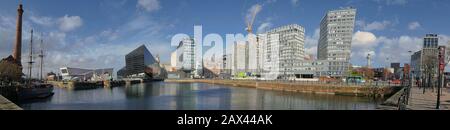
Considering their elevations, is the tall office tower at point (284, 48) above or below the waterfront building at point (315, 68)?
above

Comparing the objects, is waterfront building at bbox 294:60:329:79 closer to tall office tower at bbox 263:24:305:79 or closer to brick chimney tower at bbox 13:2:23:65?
tall office tower at bbox 263:24:305:79

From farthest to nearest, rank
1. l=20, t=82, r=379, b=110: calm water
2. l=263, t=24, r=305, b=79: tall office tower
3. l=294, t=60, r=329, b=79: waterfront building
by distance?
l=263, t=24, r=305, b=79: tall office tower
l=294, t=60, r=329, b=79: waterfront building
l=20, t=82, r=379, b=110: calm water

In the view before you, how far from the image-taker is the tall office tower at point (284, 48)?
157 m

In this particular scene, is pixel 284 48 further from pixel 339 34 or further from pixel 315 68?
pixel 315 68

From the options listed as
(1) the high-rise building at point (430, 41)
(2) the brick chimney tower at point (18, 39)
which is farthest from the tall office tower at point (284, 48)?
(2) the brick chimney tower at point (18, 39)

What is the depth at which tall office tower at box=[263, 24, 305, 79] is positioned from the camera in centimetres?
15711

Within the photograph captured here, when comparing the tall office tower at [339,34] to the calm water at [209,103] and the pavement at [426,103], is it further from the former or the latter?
the pavement at [426,103]

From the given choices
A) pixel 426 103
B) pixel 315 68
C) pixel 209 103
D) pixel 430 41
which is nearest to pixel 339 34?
pixel 315 68

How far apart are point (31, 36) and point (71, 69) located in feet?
288

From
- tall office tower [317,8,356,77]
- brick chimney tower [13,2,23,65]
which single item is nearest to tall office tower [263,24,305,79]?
tall office tower [317,8,356,77]

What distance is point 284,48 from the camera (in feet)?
536
